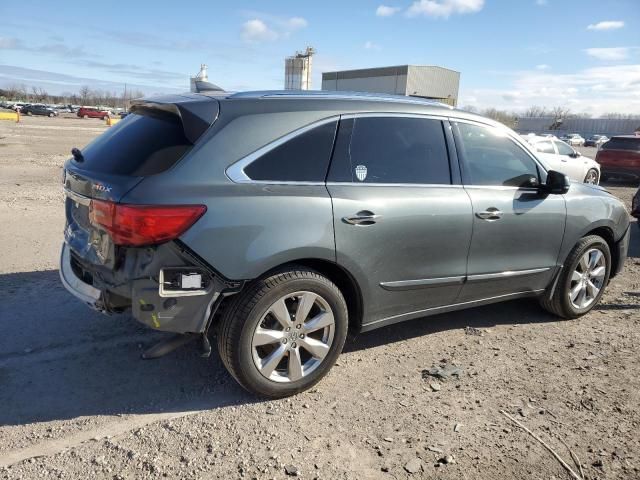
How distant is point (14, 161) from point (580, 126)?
10656 centimetres

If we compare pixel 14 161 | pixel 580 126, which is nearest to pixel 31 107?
pixel 14 161

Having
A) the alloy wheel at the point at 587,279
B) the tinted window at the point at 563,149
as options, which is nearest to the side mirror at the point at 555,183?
the alloy wheel at the point at 587,279

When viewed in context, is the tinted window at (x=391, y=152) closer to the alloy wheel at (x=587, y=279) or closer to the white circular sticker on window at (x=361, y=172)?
the white circular sticker on window at (x=361, y=172)

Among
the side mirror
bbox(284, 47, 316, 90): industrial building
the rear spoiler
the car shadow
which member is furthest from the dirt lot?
bbox(284, 47, 316, 90): industrial building

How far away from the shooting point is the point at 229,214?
2.91 metres

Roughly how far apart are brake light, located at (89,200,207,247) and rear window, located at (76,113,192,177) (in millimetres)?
247

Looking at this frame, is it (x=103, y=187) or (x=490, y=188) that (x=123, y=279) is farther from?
(x=490, y=188)

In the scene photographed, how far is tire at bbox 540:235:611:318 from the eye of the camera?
15.2ft

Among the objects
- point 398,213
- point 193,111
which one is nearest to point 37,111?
point 193,111

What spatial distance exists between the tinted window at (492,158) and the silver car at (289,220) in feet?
0.05

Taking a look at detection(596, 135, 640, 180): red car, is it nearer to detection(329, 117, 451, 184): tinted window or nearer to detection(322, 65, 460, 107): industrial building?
detection(329, 117, 451, 184): tinted window

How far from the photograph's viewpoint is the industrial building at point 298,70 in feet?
155

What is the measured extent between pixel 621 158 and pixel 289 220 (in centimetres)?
1673

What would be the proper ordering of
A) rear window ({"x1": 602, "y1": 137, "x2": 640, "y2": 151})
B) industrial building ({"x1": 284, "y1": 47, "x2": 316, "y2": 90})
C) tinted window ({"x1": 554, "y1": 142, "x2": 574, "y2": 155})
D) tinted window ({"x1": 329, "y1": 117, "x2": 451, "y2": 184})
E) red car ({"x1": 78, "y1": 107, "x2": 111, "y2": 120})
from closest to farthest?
tinted window ({"x1": 329, "y1": 117, "x2": 451, "y2": 184}), tinted window ({"x1": 554, "y1": 142, "x2": 574, "y2": 155}), rear window ({"x1": 602, "y1": 137, "x2": 640, "y2": 151}), industrial building ({"x1": 284, "y1": 47, "x2": 316, "y2": 90}), red car ({"x1": 78, "y1": 107, "x2": 111, "y2": 120})
